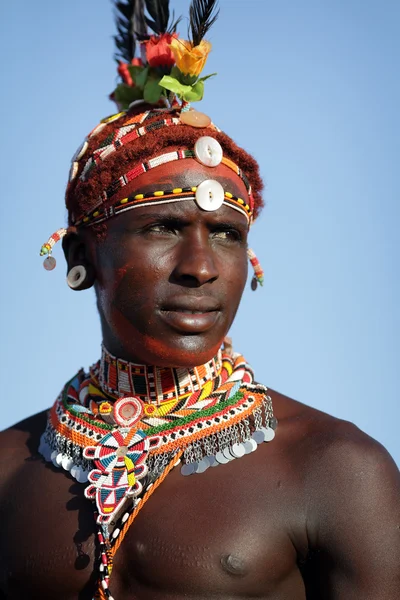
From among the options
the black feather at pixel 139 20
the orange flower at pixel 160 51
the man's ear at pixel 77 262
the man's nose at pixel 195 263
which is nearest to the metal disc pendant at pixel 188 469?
the man's nose at pixel 195 263

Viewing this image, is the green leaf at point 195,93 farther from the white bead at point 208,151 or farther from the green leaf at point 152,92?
the white bead at point 208,151

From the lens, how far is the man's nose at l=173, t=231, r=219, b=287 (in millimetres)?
3801

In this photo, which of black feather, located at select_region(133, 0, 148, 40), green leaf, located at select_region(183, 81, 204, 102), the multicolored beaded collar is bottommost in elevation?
the multicolored beaded collar

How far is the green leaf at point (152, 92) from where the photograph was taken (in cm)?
445

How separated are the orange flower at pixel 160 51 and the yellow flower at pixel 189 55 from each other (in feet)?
0.31

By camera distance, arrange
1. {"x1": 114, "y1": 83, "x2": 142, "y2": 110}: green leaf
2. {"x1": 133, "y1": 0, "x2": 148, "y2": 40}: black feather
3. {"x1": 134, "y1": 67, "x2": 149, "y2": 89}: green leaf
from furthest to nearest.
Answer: {"x1": 133, "y1": 0, "x2": 148, "y2": 40}: black feather
{"x1": 114, "y1": 83, "x2": 142, "y2": 110}: green leaf
{"x1": 134, "y1": 67, "x2": 149, "y2": 89}: green leaf

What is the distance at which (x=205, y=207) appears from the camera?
3.94m

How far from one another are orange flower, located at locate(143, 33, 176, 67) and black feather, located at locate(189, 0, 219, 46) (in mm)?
184

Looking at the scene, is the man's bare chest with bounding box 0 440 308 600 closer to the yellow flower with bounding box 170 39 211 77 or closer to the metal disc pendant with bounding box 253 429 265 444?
the metal disc pendant with bounding box 253 429 265 444

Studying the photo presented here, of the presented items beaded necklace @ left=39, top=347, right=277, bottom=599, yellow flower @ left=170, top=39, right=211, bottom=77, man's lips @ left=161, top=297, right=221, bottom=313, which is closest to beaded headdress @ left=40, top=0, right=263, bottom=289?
yellow flower @ left=170, top=39, right=211, bottom=77

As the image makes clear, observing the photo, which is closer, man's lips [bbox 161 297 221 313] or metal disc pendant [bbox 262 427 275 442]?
man's lips [bbox 161 297 221 313]

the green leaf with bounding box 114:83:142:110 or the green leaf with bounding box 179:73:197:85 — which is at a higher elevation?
the green leaf with bounding box 179:73:197:85

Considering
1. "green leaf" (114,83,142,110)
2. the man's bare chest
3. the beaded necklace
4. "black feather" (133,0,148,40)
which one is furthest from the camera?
"black feather" (133,0,148,40)

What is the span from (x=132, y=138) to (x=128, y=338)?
0.99 meters
